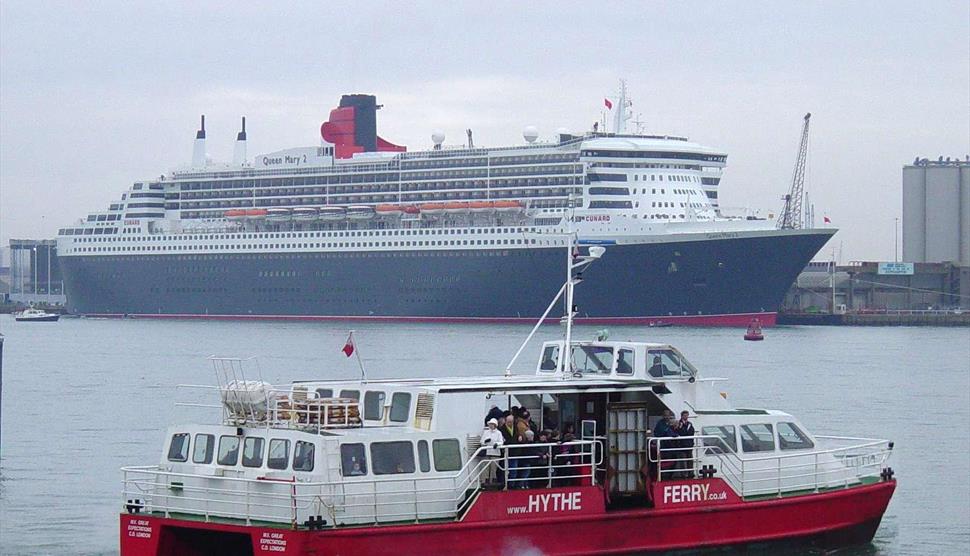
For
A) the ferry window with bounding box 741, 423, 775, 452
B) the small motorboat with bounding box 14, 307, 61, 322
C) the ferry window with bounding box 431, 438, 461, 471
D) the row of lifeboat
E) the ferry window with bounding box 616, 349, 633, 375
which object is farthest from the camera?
the small motorboat with bounding box 14, 307, 61, 322

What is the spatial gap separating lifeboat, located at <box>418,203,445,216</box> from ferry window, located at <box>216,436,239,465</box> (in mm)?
78488

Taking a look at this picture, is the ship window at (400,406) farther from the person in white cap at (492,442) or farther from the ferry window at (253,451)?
the ferry window at (253,451)

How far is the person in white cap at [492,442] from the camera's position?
19000 millimetres

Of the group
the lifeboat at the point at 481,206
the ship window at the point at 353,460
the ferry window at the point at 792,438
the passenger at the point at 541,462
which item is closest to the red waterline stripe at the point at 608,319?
the lifeboat at the point at 481,206

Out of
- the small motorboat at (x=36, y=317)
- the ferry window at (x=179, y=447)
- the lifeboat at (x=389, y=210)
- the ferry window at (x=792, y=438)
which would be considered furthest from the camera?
the small motorboat at (x=36, y=317)

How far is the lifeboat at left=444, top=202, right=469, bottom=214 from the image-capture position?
96.1 m

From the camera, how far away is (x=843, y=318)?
11075 cm

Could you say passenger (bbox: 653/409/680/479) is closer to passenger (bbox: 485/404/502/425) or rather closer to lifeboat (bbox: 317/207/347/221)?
passenger (bbox: 485/404/502/425)

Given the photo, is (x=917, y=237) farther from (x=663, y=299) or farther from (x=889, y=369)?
(x=889, y=369)

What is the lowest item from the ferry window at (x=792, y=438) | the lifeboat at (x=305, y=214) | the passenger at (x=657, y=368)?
the ferry window at (x=792, y=438)

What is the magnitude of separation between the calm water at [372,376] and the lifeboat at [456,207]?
31.6ft

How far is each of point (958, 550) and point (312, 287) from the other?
79.1 m

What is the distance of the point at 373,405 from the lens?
19.7 meters

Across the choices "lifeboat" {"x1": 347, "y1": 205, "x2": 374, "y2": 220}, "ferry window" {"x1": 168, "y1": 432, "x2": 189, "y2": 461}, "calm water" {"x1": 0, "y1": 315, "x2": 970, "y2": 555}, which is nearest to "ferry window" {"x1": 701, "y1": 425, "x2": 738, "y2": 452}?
"calm water" {"x1": 0, "y1": 315, "x2": 970, "y2": 555}
